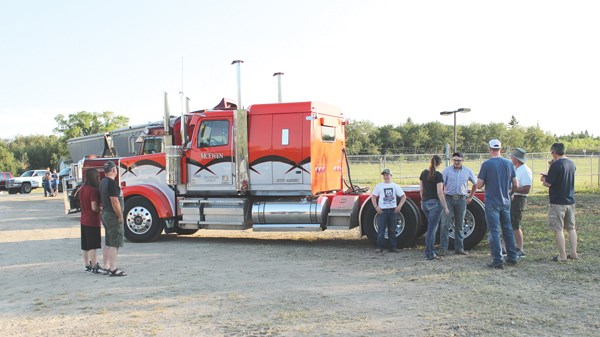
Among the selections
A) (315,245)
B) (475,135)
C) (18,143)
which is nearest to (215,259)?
(315,245)

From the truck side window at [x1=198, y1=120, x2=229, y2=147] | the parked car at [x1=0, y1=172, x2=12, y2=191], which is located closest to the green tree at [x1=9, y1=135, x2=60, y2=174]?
the parked car at [x1=0, y1=172, x2=12, y2=191]

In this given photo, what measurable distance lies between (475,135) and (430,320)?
77545mm

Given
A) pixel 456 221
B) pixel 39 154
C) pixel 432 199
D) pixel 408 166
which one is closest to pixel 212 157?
pixel 432 199

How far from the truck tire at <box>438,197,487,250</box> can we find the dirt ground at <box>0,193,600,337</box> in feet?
0.93

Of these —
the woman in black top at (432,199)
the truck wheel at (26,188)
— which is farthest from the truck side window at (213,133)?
the truck wheel at (26,188)

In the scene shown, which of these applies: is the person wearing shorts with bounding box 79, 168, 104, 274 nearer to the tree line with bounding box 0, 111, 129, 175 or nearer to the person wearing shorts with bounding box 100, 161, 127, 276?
the person wearing shorts with bounding box 100, 161, 127, 276

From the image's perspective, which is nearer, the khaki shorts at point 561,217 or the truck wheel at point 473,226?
the khaki shorts at point 561,217

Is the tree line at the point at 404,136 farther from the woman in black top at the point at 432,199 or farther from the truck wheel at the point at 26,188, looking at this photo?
the woman in black top at the point at 432,199

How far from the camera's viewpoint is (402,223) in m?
9.98

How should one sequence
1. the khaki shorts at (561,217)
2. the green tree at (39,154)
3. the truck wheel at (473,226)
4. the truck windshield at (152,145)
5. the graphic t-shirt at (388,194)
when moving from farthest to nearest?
the green tree at (39,154), the truck windshield at (152,145), the graphic t-shirt at (388,194), the truck wheel at (473,226), the khaki shorts at (561,217)

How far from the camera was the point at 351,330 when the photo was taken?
5281mm

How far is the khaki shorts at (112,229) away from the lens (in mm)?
8086

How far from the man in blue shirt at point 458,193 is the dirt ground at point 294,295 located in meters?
0.57

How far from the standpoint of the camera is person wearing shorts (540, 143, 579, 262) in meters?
8.24
